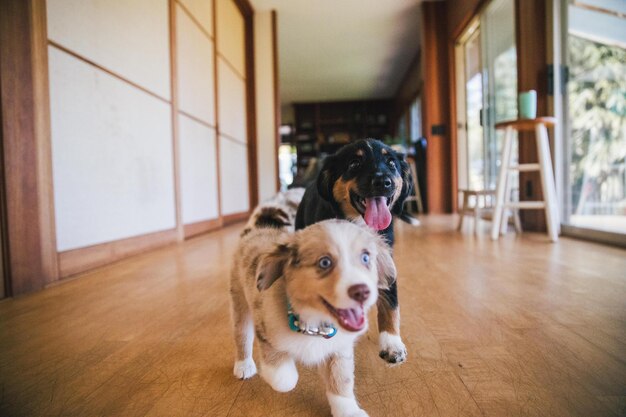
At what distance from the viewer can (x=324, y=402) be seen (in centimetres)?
83

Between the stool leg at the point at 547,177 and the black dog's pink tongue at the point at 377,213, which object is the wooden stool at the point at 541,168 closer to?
the stool leg at the point at 547,177

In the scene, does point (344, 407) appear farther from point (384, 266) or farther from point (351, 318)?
point (384, 266)

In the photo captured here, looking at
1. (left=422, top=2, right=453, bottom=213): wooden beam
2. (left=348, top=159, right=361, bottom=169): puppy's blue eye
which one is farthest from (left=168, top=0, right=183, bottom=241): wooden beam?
(left=422, top=2, right=453, bottom=213): wooden beam

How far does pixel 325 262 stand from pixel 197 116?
368cm

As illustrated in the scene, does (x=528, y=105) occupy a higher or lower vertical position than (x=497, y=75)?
lower

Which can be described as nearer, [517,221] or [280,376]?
[280,376]

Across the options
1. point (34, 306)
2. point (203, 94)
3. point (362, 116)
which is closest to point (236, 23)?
point (203, 94)

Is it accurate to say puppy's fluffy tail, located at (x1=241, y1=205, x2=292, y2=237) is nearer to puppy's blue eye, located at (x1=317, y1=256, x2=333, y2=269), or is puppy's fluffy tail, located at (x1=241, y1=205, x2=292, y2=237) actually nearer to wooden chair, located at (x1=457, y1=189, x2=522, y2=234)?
puppy's blue eye, located at (x1=317, y1=256, x2=333, y2=269)

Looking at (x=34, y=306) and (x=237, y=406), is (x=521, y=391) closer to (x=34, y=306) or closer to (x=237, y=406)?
(x=237, y=406)

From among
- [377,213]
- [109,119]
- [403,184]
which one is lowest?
[377,213]

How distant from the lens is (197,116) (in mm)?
4004

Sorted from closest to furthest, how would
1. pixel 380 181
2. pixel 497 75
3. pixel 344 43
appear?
pixel 380 181, pixel 497 75, pixel 344 43

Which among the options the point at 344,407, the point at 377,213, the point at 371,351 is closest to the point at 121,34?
the point at 377,213

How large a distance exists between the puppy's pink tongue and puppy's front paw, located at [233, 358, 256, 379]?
374mm
